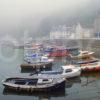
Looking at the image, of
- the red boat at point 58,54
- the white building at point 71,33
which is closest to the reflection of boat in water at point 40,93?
the red boat at point 58,54

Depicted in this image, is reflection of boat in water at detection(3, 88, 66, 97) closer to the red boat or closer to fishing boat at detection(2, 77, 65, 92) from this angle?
fishing boat at detection(2, 77, 65, 92)

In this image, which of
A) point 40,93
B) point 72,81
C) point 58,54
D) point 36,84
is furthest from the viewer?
point 58,54

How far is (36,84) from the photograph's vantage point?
1100 inches

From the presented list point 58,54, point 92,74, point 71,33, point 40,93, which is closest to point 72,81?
point 92,74

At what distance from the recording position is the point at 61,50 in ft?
211

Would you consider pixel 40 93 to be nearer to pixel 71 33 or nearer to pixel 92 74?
pixel 92 74

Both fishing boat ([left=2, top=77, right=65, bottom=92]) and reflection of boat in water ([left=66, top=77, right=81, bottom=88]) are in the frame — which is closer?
fishing boat ([left=2, top=77, right=65, bottom=92])

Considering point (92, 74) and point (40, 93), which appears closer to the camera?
point (40, 93)

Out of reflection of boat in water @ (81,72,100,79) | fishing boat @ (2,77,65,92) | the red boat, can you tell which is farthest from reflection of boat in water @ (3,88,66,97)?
the red boat

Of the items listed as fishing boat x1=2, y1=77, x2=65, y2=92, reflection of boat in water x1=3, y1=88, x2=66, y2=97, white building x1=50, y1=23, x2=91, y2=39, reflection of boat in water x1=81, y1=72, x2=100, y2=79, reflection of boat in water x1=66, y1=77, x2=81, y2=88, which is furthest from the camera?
white building x1=50, y1=23, x2=91, y2=39

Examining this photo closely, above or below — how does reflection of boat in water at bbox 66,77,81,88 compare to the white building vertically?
below

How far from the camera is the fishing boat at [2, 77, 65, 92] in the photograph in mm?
27156

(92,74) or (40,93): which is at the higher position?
(92,74)

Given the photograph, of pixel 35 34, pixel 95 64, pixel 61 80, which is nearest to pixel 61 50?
pixel 95 64
